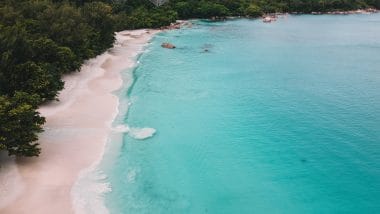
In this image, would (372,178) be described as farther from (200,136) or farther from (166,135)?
Result: (166,135)

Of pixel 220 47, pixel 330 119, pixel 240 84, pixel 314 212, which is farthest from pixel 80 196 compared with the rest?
pixel 220 47

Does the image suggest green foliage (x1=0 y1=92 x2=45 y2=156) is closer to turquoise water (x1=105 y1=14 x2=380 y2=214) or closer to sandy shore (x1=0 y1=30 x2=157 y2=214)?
sandy shore (x1=0 y1=30 x2=157 y2=214)

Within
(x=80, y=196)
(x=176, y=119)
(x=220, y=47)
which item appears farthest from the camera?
(x=220, y=47)

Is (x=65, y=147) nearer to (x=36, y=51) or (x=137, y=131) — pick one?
(x=137, y=131)

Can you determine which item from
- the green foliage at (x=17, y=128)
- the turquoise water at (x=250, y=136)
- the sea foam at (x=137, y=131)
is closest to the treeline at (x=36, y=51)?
the green foliage at (x=17, y=128)

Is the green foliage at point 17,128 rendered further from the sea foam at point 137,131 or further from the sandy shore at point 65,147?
the sea foam at point 137,131

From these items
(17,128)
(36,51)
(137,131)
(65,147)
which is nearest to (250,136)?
(137,131)

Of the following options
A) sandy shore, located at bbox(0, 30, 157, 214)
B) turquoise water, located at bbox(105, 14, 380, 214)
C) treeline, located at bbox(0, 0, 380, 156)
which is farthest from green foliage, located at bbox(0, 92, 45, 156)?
turquoise water, located at bbox(105, 14, 380, 214)
